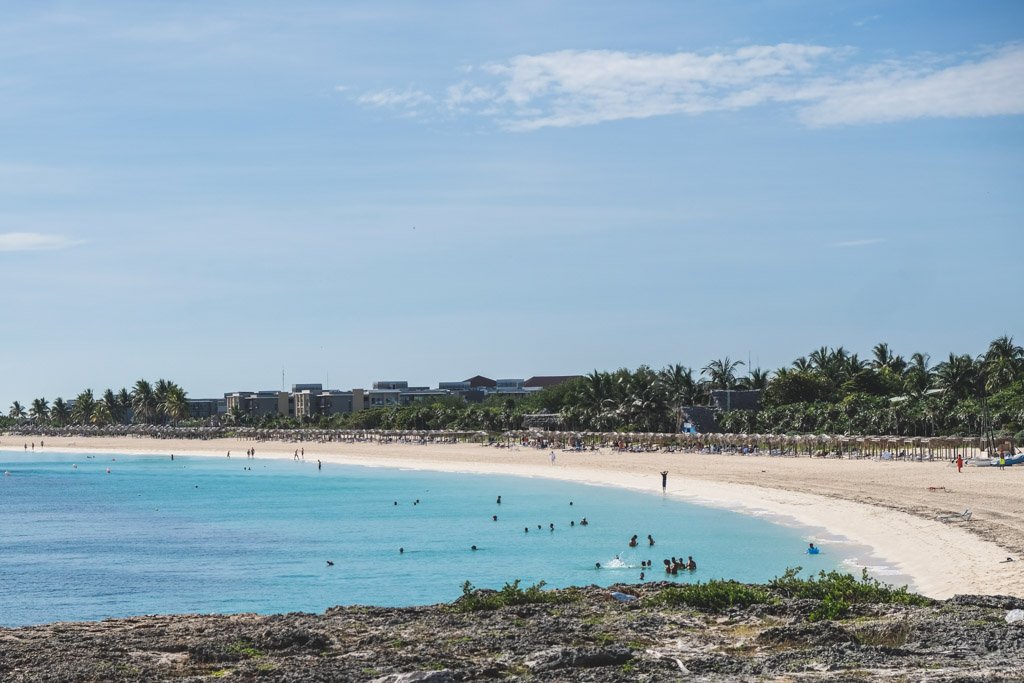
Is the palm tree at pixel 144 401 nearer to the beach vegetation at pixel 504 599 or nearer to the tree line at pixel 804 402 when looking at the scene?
the tree line at pixel 804 402

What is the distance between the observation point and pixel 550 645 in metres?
15.5

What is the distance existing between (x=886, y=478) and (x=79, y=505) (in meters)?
46.9

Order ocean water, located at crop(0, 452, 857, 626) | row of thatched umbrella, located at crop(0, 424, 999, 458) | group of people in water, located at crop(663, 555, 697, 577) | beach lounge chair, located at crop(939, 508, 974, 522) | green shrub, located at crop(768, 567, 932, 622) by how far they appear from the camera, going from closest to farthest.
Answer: green shrub, located at crop(768, 567, 932, 622) → ocean water, located at crop(0, 452, 857, 626) → group of people in water, located at crop(663, 555, 697, 577) → beach lounge chair, located at crop(939, 508, 974, 522) → row of thatched umbrella, located at crop(0, 424, 999, 458)

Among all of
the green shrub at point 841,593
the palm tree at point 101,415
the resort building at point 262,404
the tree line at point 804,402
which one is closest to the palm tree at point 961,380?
the tree line at point 804,402

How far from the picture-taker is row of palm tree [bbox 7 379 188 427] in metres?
174

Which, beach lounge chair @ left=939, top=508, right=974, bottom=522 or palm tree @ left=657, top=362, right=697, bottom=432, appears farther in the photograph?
palm tree @ left=657, top=362, right=697, bottom=432

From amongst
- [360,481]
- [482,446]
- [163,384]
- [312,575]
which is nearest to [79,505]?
[360,481]

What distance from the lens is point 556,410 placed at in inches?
4966

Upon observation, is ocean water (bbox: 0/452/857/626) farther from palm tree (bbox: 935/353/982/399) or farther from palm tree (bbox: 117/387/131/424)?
palm tree (bbox: 117/387/131/424)

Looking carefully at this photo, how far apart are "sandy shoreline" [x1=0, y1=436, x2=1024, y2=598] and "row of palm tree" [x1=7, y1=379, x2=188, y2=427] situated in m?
76.7

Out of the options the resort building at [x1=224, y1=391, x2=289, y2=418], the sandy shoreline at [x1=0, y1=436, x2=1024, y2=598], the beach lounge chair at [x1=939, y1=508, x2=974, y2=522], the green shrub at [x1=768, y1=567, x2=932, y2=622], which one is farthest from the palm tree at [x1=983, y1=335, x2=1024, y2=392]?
the resort building at [x1=224, y1=391, x2=289, y2=418]

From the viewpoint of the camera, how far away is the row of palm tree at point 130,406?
174 metres

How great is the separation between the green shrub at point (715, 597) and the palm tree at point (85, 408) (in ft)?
596

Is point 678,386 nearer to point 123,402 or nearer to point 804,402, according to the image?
point 804,402
